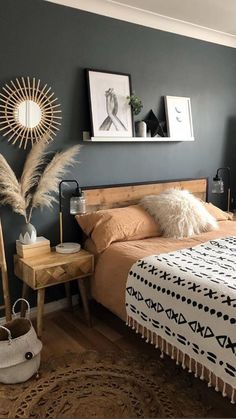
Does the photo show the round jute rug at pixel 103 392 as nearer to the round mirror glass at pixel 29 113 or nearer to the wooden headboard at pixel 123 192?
the wooden headboard at pixel 123 192

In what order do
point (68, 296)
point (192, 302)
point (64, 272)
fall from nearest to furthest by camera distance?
1. point (192, 302)
2. point (64, 272)
3. point (68, 296)

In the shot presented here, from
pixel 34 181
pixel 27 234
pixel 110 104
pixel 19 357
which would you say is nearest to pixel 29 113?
pixel 34 181

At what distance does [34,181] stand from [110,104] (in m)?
0.94

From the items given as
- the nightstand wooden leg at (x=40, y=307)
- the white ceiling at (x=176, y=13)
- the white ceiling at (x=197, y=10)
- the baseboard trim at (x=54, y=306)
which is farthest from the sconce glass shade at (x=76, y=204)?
the white ceiling at (x=197, y=10)

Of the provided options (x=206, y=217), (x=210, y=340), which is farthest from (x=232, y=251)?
(x=210, y=340)

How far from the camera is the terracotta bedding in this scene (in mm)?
2242

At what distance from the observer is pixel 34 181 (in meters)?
2.59

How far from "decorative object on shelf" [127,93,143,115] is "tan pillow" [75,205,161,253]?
0.89 m

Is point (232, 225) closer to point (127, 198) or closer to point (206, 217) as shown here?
point (206, 217)

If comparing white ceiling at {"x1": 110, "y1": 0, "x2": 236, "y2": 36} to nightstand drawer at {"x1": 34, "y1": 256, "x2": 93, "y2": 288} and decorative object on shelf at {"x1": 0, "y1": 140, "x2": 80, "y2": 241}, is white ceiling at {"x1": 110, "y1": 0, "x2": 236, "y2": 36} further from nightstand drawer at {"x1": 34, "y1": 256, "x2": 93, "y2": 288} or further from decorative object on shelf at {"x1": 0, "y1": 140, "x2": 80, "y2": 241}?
nightstand drawer at {"x1": 34, "y1": 256, "x2": 93, "y2": 288}

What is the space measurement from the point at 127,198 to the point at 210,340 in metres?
1.68

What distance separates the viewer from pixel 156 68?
321 centimetres

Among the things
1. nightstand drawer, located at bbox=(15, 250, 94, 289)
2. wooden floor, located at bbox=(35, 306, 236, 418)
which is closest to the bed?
nightstand drawer, located at bbox=(15, 250, 94, 289)

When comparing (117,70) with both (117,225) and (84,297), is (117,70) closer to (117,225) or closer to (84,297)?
(117,225)
